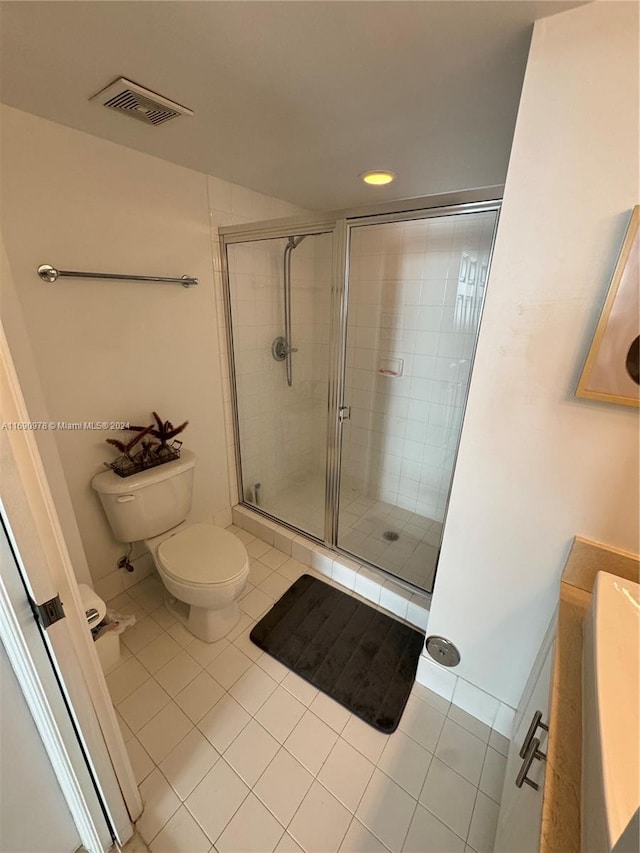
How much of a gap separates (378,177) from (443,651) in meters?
2.16

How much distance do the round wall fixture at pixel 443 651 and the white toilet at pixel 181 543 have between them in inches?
31.7

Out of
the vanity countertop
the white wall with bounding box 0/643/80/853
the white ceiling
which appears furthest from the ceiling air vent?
the vanity countertop

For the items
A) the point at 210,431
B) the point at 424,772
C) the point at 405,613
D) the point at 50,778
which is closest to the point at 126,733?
the point at 50,778

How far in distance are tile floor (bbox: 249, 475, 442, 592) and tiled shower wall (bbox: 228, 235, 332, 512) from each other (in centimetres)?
15

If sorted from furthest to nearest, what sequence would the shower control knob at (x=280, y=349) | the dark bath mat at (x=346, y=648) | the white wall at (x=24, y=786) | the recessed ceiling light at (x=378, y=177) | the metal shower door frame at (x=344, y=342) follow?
the shower control knob at (x=280, y=349) < the recessed ceiling light at (x=378, y=177) < the dark bath mat at (x=346, y=648) < the metal shower door frame at (x=344, y=342) < the white wall at (x=24, y=786)

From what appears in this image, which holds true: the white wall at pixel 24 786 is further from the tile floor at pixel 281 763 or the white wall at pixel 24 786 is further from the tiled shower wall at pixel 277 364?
the tiled shower wall at pixel 277 364

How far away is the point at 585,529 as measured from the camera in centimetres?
97

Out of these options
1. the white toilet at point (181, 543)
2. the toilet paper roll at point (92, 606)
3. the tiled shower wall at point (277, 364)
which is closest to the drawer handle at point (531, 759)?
the white toilet at point (181, 543)

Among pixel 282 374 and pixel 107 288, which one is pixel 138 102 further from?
pixel 282 374

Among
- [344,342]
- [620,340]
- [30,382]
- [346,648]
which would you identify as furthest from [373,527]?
[30,382]

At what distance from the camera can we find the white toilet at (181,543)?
147 centimetres

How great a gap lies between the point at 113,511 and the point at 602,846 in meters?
1.69

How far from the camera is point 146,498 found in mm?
1579

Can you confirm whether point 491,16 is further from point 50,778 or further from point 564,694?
point 50,778
